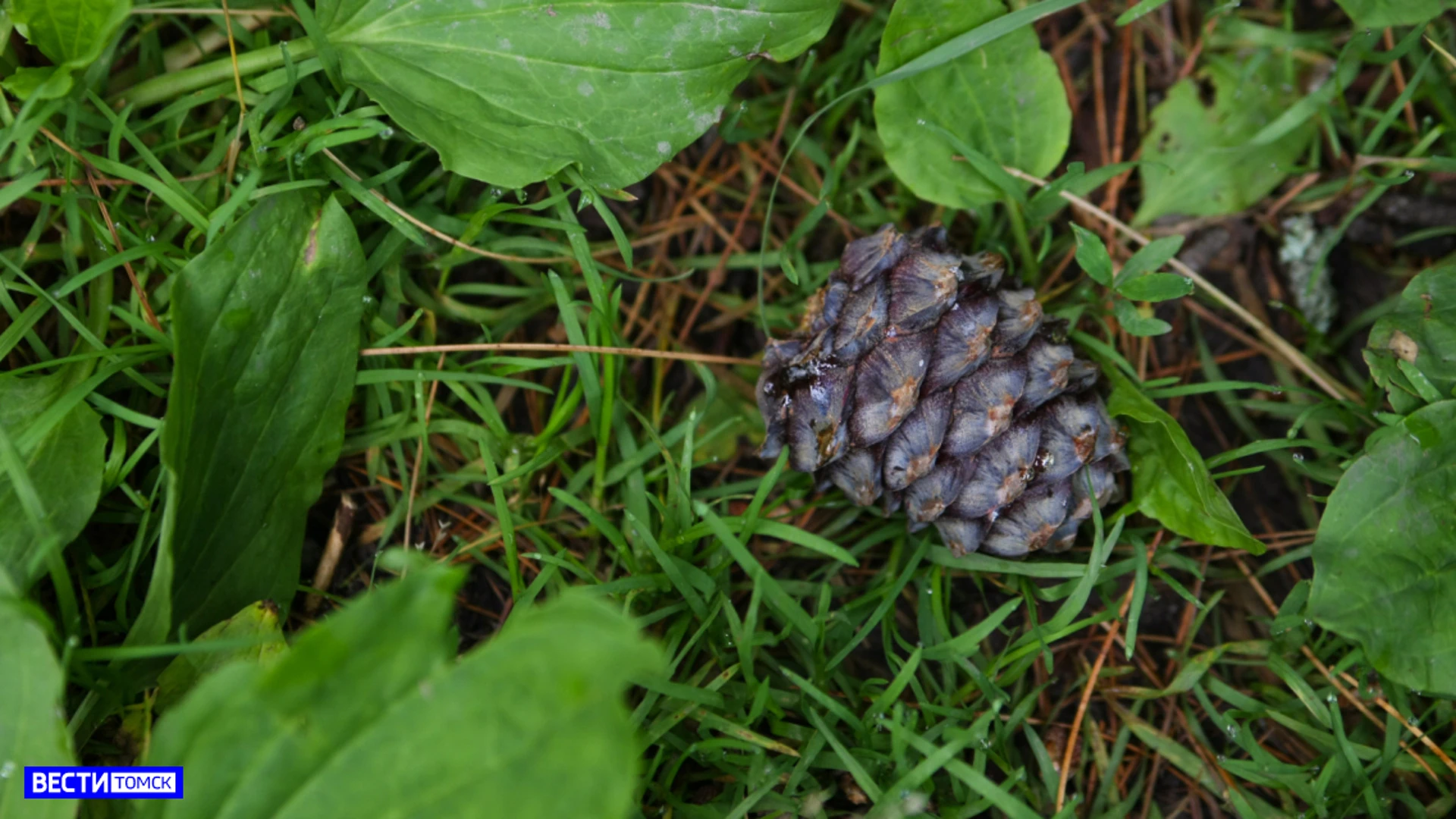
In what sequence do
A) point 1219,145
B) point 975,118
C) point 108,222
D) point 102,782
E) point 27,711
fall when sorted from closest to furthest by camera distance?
point 27,711
point 102,782
point 108,222
point 975,118
point 1219,145

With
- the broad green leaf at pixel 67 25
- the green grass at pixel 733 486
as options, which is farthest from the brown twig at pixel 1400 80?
the broad green leaf at pixel 67 25

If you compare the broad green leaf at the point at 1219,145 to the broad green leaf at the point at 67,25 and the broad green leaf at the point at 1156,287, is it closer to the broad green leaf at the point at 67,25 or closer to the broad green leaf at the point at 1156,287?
the broad green leaf at the point at 1156,287

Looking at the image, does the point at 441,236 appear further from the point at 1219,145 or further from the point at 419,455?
the point at 1219,145

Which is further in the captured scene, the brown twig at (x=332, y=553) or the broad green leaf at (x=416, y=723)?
the brown twig at (x=332, y=553)

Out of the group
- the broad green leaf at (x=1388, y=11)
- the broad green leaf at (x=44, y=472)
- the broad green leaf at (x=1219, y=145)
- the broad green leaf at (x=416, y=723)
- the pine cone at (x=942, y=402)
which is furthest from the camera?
the broad green leaf at (x=1219, y=145)

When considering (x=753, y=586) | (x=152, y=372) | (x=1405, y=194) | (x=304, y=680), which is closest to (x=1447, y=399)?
(x=1405, y=194)

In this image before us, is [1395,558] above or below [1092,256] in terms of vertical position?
below

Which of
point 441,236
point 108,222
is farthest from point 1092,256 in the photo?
point 108,222
